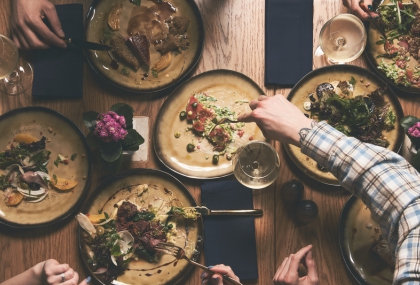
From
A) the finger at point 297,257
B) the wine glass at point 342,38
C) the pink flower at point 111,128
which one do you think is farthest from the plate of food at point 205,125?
the finger at point 297,257

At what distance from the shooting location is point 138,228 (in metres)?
1.83

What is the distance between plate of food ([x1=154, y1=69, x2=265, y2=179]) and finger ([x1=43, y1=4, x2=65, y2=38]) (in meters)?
0.57

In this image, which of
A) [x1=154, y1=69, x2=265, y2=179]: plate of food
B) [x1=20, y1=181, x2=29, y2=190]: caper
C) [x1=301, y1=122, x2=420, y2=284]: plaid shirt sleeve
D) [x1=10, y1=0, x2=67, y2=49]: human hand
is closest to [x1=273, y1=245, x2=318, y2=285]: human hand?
[x1=301, y1=122, x2=420, y2=284]: plaid shirt sleeve

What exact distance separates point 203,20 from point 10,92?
0.93m

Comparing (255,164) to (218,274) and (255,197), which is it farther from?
(218,274)

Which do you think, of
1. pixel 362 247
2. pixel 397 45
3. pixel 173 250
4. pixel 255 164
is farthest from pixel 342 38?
pixel 173 250

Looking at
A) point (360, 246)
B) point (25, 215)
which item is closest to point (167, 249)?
point (25, 215)

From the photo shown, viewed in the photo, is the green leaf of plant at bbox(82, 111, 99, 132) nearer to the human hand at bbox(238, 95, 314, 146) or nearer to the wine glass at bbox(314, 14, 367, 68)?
the human hand at bbox(238, 95, 314, 146)

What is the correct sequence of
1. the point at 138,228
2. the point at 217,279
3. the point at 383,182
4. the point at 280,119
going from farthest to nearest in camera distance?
1. the point at 138,228
2. the point at 217,279
3. the point at 280,119
4. the point at 383,182

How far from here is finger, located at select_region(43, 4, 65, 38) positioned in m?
1.93

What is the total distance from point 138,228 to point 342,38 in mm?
1191

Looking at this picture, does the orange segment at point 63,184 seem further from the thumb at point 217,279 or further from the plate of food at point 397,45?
the plate of food at point 397,45

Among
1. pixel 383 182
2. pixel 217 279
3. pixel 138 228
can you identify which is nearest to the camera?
pixel 383 182

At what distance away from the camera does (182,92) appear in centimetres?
192
